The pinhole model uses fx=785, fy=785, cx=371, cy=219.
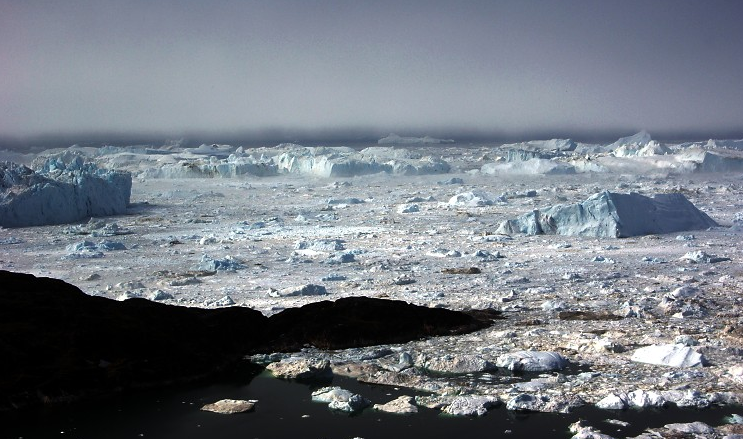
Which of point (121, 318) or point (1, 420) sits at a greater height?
point (121, 318)

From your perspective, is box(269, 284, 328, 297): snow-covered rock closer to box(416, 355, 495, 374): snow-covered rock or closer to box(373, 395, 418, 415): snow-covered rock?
box(416, 355, 495, 374): snow-covered rock

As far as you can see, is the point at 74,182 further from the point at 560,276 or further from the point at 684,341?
the point at 684,341

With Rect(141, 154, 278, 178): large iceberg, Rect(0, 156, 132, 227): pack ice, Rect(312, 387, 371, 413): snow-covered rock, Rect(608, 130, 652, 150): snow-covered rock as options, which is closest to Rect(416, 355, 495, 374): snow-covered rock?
Rect(312, 387, 371, 413): snow-covered rock

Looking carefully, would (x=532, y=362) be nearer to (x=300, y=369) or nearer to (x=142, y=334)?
(x=300, y=369)

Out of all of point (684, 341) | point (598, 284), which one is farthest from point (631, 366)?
point (598, 284)

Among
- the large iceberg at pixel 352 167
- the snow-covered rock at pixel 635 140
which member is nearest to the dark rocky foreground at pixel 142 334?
the large iceberg at pixel 352 167

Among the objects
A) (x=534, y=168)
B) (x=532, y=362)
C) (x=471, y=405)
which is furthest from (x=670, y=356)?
(x=534, y=168)

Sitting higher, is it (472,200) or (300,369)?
(472,200)
